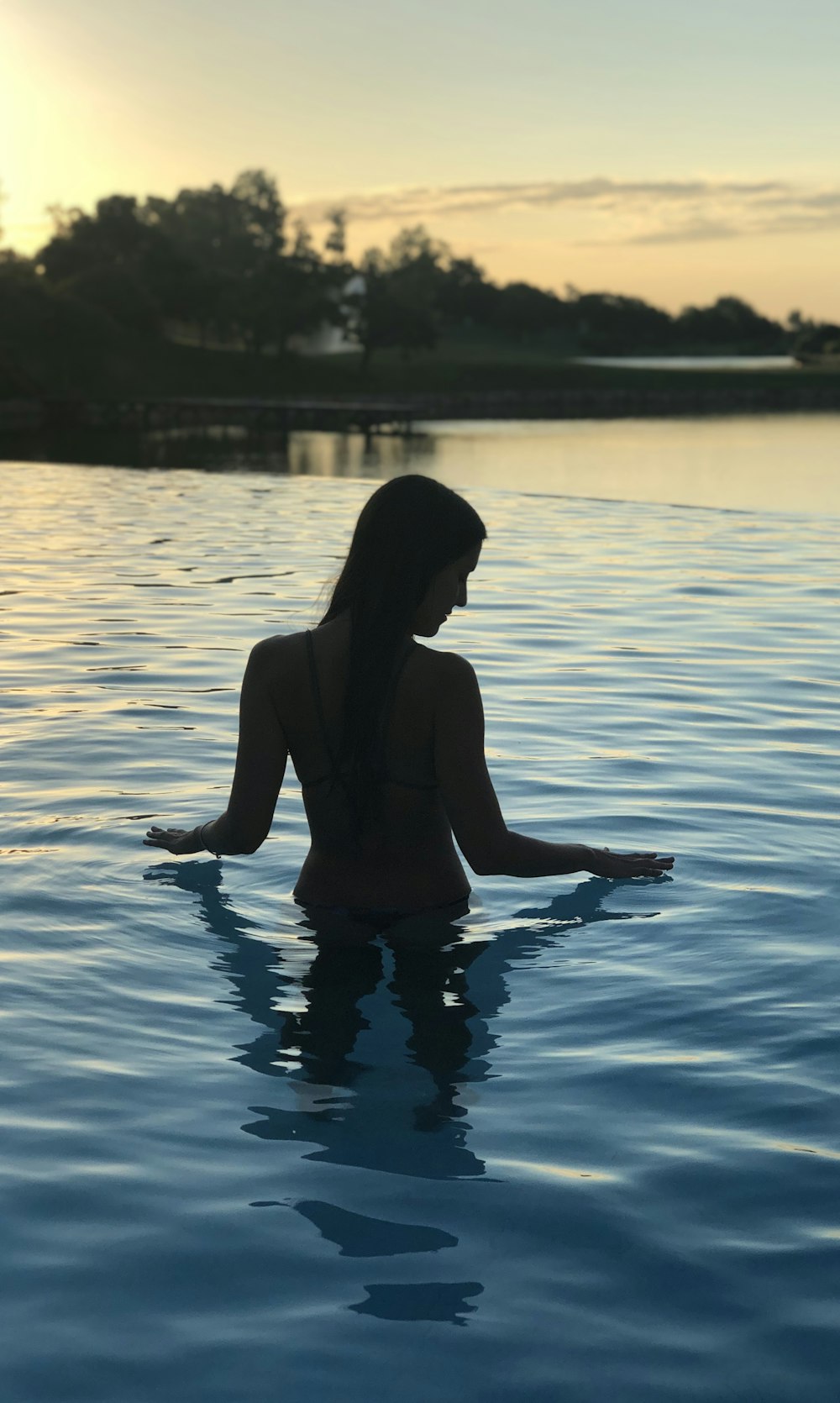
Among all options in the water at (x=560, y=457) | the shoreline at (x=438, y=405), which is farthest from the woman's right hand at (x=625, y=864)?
the shoreline at (x=438, y=405)

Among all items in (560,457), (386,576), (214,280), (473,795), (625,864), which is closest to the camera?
(386,576)

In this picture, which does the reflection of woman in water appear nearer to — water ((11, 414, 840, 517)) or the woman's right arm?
the woman's right arm

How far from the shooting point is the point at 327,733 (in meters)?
4.43

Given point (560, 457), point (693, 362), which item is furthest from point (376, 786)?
point (693, 362)

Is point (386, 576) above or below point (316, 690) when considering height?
above

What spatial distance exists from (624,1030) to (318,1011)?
1066 millimetres

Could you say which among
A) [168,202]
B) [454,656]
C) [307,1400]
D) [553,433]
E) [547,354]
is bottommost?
[307,1400]

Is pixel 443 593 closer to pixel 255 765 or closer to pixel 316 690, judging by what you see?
pixel 316 690

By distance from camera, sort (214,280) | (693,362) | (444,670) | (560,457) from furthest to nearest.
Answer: (693,362) → (214,280) → (560,457) → (444,670)

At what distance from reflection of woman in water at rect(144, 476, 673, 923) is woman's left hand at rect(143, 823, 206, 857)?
0.22 metres

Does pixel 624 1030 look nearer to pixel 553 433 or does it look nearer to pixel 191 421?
pixel 553 433

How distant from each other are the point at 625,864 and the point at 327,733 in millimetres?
1231

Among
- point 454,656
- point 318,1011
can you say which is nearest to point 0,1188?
point 318,1011

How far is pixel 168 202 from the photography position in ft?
579
